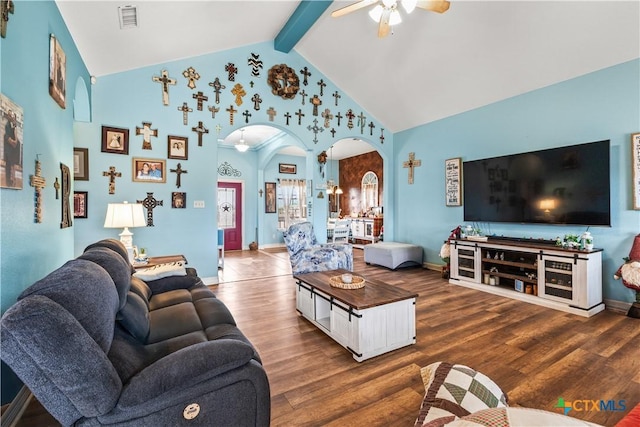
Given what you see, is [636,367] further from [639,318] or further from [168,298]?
[168,298]

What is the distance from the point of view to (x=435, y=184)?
5.62m

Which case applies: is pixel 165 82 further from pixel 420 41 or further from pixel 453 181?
pixel 453 181

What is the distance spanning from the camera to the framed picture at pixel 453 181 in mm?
5137

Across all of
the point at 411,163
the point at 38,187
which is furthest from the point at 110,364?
the point at 411,163

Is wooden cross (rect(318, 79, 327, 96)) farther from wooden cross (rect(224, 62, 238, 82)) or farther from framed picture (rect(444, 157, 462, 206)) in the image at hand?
framed picture (rect(444, 157, 462, 206))

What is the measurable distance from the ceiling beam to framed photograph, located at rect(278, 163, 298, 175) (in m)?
4.11

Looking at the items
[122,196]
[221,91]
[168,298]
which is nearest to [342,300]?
[168,298]

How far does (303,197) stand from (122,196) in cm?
574

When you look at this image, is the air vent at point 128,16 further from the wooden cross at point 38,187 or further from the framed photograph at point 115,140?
the wooden cross at point 38,187

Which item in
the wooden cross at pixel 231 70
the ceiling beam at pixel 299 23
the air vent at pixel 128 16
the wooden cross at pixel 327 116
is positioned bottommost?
the wooden cross at pixel 327 116

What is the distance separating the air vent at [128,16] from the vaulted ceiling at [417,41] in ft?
0.20

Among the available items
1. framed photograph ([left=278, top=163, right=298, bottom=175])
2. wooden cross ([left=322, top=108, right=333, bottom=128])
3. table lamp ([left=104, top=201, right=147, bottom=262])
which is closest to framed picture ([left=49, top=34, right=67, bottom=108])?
table lamp ([left=104, top=201, right=147, bottom=262])

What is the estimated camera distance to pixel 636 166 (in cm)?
325

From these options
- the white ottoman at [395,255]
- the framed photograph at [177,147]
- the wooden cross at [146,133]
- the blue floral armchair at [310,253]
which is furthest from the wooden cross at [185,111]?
the white ottoman at [395,255]
